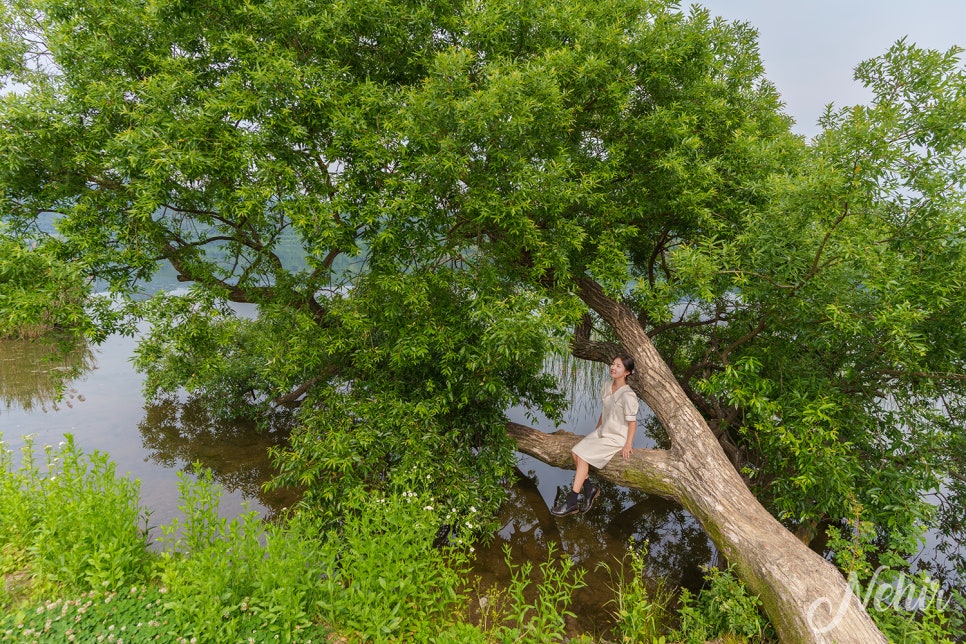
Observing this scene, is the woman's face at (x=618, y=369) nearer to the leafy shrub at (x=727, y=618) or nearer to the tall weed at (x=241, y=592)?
the leafy shrub at (x=727, y=618)

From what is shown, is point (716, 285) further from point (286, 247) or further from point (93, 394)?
point (93, 394)

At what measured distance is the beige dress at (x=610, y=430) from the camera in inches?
200

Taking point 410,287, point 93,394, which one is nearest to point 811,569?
point 410,287

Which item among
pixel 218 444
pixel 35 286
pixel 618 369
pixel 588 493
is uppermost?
pixel 35 286

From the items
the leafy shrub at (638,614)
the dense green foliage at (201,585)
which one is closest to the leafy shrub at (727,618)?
the leafy shrub at (638,614)

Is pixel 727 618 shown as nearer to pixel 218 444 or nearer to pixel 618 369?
pixel 618 369

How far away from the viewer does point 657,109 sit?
16.6ft

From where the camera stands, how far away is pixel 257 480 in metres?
6.88

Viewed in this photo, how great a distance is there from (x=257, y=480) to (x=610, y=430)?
5.05 m

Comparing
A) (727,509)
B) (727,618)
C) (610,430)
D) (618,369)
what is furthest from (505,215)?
(727,618)

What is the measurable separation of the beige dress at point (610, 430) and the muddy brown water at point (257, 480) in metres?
1.04

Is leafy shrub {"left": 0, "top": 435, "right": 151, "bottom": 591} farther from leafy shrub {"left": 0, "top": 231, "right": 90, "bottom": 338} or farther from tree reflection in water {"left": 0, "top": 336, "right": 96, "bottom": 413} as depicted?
tree reflection in water {"left": 0, "top": 336, "right": 96, "bottom": 413}

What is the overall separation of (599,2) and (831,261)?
3.59 m

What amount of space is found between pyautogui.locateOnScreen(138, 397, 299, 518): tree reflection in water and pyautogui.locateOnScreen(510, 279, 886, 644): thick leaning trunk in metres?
3.74
